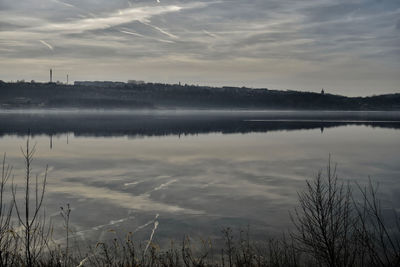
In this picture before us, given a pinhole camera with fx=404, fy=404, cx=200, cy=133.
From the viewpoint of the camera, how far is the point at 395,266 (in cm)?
670

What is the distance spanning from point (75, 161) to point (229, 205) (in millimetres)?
17680

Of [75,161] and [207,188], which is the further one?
[75,161]

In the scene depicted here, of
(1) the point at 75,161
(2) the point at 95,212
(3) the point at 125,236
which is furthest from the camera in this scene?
(1) the point at 75,161

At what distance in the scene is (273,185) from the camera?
21.4m

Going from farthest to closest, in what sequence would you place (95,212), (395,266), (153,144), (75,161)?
(153,144) < (75,161) < (95,212) < (395,266)

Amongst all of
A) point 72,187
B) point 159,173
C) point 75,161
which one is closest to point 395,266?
point 72,187

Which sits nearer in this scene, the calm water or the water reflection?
the calm water

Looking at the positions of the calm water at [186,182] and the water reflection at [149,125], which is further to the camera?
the water reflection at [149,125]

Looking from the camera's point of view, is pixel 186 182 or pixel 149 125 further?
pixel 149 125

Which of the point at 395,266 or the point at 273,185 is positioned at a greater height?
the point at 395,266

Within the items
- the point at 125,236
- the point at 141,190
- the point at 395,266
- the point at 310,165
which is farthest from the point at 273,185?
the point at 395,266

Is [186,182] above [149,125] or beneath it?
above

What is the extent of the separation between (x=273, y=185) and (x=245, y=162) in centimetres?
952

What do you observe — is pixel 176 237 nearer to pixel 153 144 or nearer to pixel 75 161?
Answer: pixel 75 161
